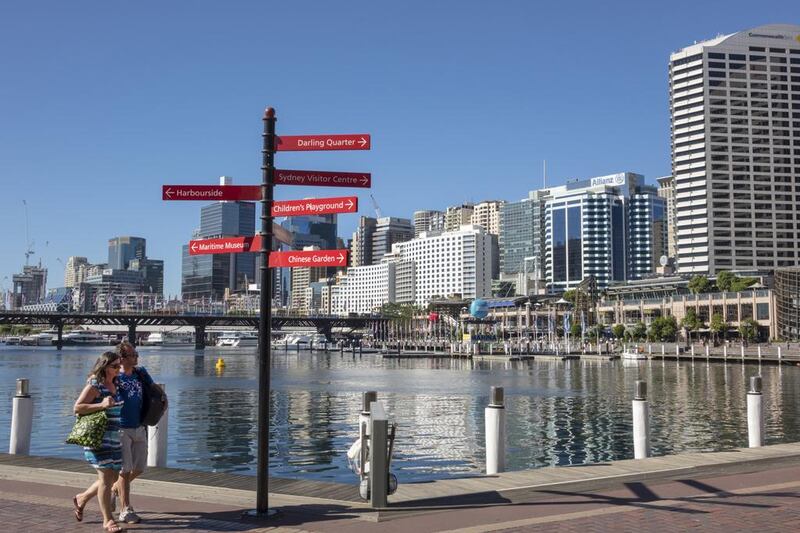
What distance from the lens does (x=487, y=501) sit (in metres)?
12.8

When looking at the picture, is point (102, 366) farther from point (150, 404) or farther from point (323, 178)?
point (323, 178)

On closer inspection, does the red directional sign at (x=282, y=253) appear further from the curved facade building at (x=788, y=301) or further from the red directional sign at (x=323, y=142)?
the curved facade building at (x=788, y=301)

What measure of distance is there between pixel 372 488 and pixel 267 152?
5.92 metres

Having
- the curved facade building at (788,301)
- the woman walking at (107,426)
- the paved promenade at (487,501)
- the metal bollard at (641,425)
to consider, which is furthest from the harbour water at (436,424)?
the curved facade building at (788,301)

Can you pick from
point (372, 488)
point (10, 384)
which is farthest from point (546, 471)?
point (10, 384)

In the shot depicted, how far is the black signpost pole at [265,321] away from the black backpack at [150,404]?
5.35 ft

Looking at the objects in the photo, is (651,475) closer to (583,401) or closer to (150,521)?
(150,521)

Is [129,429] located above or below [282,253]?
below

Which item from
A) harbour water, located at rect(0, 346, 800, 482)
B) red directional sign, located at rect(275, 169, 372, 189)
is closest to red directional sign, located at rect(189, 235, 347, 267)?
red directional sign, located at rect(275, 169, 372, 189)

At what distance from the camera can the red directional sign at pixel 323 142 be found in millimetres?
12828

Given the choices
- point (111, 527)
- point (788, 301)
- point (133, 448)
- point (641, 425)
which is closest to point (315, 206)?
point (133, 448)

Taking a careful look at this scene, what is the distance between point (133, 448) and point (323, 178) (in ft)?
17.8

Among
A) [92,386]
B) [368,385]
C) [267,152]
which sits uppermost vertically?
[267,152]

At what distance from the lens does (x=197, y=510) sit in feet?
40.3
